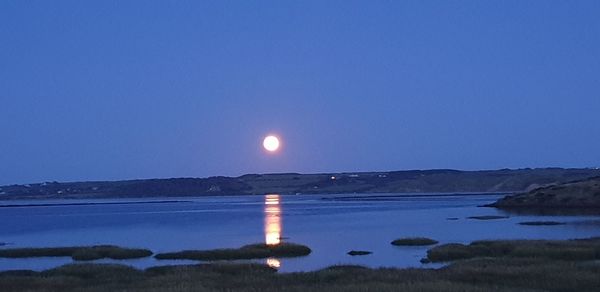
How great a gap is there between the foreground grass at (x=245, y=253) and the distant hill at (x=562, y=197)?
227ft

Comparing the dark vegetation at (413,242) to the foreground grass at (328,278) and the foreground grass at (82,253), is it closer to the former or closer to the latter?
the foreground grass at (82,253)

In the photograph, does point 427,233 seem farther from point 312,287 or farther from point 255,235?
point 312,287

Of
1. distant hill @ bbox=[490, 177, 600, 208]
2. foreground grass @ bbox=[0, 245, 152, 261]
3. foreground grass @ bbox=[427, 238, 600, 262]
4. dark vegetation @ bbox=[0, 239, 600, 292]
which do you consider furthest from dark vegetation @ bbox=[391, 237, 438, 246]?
distant hill @ bbox=[490, 177, 600, 208]

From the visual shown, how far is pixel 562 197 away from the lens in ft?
401

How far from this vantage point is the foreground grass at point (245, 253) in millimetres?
53469

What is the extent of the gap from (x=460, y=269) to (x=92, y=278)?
16138 millimetres

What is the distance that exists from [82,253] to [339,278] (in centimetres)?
2765

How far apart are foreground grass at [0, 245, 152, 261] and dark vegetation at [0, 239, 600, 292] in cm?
1372

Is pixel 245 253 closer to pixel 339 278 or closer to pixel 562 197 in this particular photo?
pixel 339 278

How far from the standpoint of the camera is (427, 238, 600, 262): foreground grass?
4419cm

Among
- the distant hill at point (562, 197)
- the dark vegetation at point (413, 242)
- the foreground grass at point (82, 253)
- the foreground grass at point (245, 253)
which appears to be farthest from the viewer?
the distant hill at point (562, 197)

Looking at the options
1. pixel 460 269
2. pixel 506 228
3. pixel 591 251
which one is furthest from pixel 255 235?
pixel 460 269

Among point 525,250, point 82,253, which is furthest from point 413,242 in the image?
point 82,253

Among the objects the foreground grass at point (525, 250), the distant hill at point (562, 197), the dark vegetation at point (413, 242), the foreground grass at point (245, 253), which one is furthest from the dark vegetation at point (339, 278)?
the distant hill at point (562, 197)
